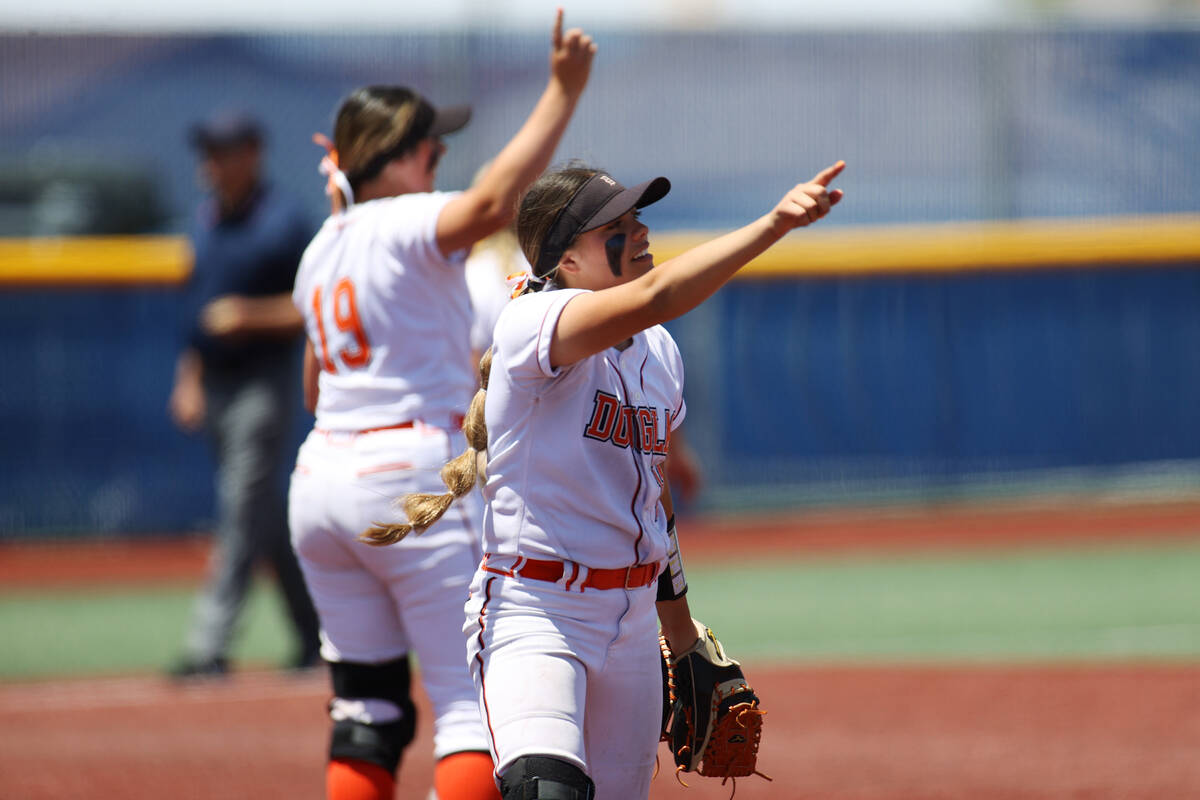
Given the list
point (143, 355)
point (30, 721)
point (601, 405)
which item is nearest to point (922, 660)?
point (30, 721)

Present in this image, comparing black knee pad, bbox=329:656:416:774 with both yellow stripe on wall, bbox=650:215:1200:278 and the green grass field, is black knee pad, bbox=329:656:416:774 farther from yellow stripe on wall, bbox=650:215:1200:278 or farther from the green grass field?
yellow stripe on wall, bbox=650:215:1200:278

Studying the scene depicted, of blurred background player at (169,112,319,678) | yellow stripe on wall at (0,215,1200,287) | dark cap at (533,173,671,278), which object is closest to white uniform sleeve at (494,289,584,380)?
dark cap at (533,173,671,278)

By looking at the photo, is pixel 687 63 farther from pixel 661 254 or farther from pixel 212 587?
pixel 212 587

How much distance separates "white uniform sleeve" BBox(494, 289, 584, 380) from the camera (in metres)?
3.10

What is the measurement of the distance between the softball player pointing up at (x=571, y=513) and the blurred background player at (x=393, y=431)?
20.2 inches

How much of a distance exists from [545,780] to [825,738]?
333 centimetres

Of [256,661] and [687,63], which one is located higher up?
[687,63]

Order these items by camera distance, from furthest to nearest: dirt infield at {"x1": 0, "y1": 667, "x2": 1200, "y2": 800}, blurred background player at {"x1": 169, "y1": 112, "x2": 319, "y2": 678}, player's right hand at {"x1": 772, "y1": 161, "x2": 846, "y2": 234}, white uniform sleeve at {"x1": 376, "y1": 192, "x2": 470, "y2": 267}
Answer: blurred background player at {"x1": 169, "y1": 112, "x2": 319, "y2": 678} < dirt infield at {"x1": 0, "y1": 667, "x2": 1200, "y2": 800} < white uniform sleeve at {"x1": 376, "y1": 192, "x2": 470, "y2": 267} < player's right hand at {"x1": 772, "y1": 161, "x2": 846, "y2": 234}

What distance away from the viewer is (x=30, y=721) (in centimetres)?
679

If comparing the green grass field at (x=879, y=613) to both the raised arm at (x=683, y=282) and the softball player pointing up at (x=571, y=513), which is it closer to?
the softball player pointing up at (x=571, y=513)

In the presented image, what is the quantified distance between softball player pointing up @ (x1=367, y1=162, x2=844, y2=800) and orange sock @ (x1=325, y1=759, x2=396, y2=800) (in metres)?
0.83

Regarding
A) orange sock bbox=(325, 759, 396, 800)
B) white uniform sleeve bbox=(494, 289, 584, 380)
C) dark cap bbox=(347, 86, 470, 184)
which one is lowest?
orange sock bbox=(325, 759, 396, 800)

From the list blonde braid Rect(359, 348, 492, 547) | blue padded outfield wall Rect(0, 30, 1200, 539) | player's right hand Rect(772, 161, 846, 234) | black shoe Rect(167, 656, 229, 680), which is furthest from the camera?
blue padded outfield wall Rect(0, 30, 1200, 539)

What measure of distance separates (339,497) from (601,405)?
38.6 inches
